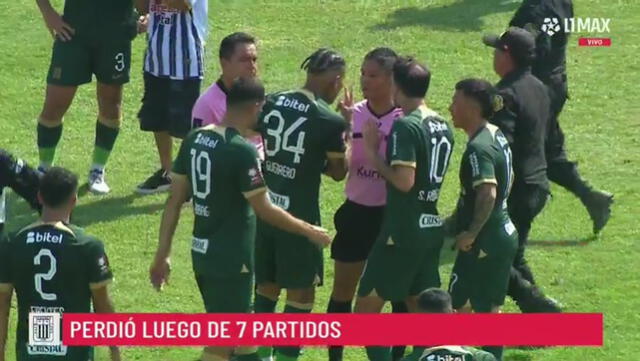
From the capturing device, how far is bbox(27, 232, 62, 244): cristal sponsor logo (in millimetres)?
9398

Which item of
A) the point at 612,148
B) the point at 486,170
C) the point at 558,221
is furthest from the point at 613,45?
the point at 486,170

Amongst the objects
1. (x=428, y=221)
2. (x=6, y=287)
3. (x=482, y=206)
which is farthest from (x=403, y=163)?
(x=6, y=287)

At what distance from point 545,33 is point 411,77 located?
3.67 m

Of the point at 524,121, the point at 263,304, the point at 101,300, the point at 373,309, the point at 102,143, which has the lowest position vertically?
the point at 263,304

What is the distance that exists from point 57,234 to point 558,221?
7124 mm

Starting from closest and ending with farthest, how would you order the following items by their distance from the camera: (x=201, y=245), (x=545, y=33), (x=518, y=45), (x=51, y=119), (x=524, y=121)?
(x=201, y=245) → (x=518, y=45) → (x=524, y=121) → (x=545, y=33) → (x=51, y=119)

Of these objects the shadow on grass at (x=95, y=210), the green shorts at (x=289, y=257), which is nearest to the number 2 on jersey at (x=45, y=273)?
the green shorts at (x=289, y=257)

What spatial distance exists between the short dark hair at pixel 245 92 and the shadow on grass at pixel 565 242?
5.04 m

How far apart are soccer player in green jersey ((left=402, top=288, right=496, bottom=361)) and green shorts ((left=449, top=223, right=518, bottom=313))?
1594 millimetres

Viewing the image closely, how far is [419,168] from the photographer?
10.9 meters

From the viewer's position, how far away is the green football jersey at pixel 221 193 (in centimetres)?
1029

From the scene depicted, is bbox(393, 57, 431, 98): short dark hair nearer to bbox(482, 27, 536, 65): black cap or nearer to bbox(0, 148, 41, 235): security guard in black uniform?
bbox(482, 27, 536, 65): black cap

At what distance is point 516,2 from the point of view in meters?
21.6

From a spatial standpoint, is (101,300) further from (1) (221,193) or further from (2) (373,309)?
(2) (373,309)
